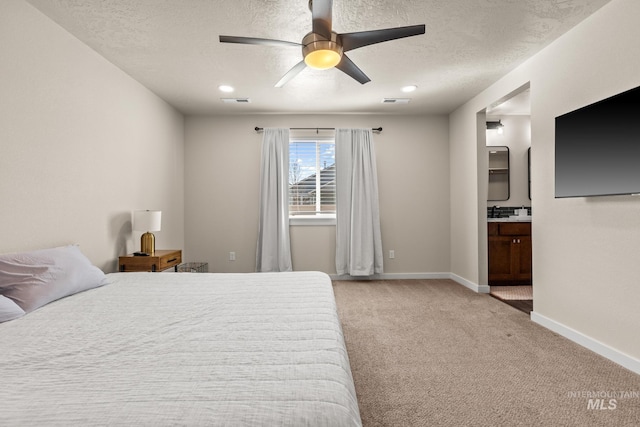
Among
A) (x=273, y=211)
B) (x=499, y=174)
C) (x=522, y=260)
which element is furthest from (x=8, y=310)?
(x=499, y=174)

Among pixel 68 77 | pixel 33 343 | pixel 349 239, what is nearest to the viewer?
pixel 33 343

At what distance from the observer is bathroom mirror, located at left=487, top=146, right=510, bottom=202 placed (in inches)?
201

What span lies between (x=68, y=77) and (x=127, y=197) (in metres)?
1.29

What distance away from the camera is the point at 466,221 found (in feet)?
14.7

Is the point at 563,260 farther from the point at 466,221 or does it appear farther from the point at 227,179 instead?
the point at 227,179

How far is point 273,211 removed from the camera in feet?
15.8

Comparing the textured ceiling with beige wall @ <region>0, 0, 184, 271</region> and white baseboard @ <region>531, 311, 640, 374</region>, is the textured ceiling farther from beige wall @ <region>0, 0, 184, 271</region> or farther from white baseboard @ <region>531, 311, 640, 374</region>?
white baseboard @ <region>531, 311, 640, 374</region>

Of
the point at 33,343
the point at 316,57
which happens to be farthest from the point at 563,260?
the point at 33,343

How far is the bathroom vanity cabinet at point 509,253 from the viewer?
4.42 metres

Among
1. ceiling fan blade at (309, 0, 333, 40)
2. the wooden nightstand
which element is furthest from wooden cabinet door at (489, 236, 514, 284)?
the wooden nightstand

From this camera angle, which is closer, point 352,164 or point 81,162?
point 81,162

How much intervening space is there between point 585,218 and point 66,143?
14.1ft

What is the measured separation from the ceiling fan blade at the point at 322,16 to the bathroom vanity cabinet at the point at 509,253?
3588mm

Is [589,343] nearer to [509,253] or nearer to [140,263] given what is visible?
[509,253]
